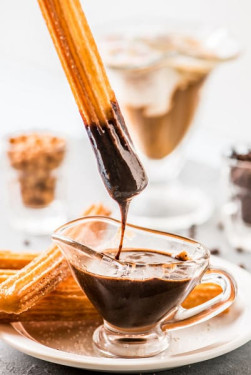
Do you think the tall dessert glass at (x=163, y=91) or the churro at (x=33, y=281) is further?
the tall dessert glass at (x=163, y=91)

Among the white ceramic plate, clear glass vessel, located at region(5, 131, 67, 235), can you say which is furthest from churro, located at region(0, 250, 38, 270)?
clear glass vessel, located at region(5, 131, 67, 235)

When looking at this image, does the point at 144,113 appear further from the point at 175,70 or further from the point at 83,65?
the point at 83,65

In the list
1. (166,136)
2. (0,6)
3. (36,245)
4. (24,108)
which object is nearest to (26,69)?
(0,6)

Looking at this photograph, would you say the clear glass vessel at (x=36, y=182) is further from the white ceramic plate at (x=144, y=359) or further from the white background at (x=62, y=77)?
the white background at (x=62, y=77)

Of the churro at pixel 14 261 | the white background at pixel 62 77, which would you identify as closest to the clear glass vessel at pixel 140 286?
the churro at pixel 14 261

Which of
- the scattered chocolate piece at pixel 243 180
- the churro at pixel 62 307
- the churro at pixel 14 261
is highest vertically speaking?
the churro at pixel 14 261
